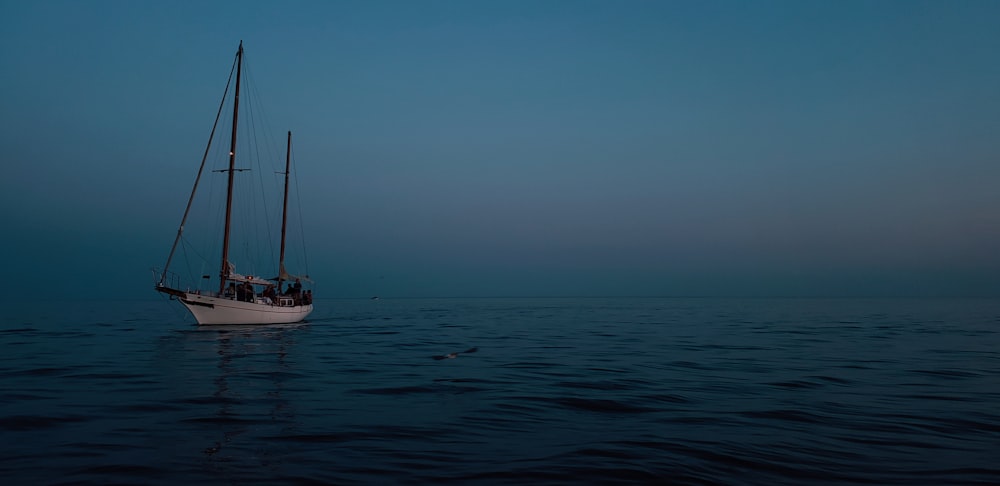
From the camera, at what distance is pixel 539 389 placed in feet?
53.5

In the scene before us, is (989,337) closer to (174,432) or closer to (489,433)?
(489,433)

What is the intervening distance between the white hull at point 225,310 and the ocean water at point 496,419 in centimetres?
1591

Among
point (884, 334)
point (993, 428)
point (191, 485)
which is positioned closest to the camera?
point (191, 485)

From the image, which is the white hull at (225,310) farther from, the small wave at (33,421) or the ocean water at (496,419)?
the small wave at (33,421)

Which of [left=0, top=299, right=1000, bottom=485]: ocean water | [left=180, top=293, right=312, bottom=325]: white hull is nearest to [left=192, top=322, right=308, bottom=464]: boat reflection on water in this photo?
[left=0, top=299, right=1000, bottom=485]: ocean water

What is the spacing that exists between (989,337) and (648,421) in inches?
1468

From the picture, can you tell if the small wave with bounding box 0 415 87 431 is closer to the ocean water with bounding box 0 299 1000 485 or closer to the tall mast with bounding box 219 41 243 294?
the ocean water with bounding box 0 299 1000 485

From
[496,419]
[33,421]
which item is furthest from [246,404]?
[496,419]

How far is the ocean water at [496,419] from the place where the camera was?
8.41 meters

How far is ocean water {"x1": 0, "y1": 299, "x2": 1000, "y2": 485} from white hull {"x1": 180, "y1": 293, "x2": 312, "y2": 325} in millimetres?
15907

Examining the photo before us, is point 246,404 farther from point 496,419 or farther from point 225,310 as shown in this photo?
point 225,310

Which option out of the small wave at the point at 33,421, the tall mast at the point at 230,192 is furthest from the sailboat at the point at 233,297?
the small wave at the point at 33,421

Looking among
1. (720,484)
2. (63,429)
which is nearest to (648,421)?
(720,484)

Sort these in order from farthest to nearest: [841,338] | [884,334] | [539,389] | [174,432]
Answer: [884,334] < [841,338] < [539,389] < [174,432]
